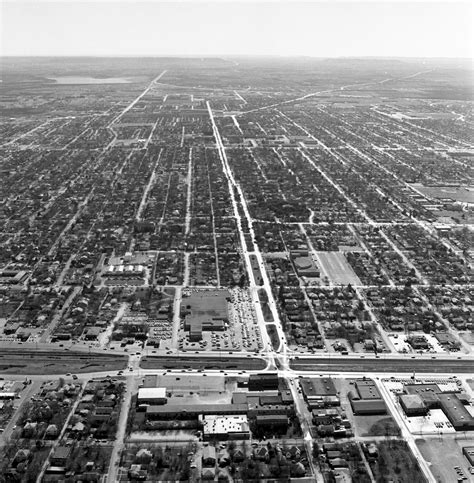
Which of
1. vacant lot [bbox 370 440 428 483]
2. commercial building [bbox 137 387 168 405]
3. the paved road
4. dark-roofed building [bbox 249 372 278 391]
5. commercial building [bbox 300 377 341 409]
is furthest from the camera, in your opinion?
the paved road

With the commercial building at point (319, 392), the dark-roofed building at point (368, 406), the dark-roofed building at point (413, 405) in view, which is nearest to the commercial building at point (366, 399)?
the dark-roofed building at point (368, 406)

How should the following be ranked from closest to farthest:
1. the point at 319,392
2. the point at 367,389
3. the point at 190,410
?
the point at 190,410 → the point at 319,392 → the point at 367,389

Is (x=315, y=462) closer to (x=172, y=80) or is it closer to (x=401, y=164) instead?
(x=401, y=164)

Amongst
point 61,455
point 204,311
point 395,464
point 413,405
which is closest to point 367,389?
point 413,405

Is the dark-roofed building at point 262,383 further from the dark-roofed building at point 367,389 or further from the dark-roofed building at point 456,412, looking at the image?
the dark-roofed building at point 456,412

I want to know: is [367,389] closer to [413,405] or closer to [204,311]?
[413,405]

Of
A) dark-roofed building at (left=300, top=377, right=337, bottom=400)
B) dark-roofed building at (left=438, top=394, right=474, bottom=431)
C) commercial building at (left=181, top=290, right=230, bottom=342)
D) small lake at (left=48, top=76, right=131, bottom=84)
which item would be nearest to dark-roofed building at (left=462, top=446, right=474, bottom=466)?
dark-roofed building at (left=438, top=394, right=474, bottom=431)

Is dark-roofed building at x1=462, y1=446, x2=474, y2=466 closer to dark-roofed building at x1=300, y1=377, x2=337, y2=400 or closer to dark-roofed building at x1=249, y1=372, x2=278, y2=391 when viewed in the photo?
dark-roofed building at x1=300, y1=377, x2=337, y2=400

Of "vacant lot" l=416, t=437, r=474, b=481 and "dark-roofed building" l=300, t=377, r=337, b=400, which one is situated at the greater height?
"dark-roofed building" l=300, t=377, r=337, b=400
